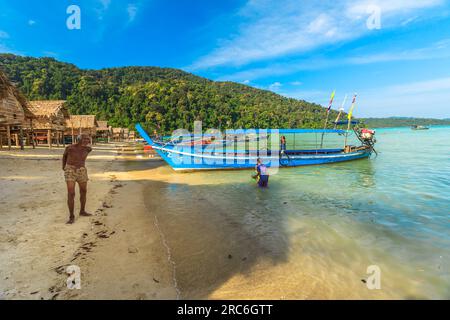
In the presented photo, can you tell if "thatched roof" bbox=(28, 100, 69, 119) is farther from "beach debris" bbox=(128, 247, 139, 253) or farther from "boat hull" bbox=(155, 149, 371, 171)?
"beach debris" bbox=(128, 247, 139, 253)

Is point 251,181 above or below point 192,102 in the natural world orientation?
below

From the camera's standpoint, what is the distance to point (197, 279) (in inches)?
162

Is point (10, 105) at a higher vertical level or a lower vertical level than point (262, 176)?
higher

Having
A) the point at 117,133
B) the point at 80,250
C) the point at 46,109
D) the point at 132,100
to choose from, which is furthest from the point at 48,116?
the point at 132,100

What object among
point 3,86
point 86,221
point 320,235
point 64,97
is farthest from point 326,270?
point 64,97

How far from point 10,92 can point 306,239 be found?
22.1m

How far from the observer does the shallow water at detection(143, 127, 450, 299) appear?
161 inches

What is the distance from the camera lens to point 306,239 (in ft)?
19.5

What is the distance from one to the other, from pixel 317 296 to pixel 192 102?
84.5m

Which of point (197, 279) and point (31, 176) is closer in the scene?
point (197, 279)

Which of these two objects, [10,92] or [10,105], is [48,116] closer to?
[10,105]

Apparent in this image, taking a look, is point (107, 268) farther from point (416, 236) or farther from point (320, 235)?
point (416, 236)

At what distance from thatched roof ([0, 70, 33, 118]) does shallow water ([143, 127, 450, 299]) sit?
13.6m

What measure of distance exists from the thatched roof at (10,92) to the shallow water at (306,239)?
44.7ft
